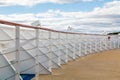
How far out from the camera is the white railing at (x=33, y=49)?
17.6ft

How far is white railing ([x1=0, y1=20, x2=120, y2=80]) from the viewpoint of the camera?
5.38 metres

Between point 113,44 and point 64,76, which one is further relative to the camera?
point 113,44

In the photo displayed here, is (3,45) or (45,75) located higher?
(3,45)

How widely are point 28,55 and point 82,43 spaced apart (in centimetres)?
869

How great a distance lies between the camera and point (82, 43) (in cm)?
1689

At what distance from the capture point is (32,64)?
8383 mm

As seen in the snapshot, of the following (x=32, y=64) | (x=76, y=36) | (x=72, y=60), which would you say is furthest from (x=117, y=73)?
(x=76, y=36)

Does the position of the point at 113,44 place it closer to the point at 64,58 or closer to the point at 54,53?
the point at 64,58

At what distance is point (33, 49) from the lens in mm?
8953

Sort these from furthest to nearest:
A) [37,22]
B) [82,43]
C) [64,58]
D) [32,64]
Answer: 1. [82,43]
2. [64,58]
3. [37,22]
4. [32,64]

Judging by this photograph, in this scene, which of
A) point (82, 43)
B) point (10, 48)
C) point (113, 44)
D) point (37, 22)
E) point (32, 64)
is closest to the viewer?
point (10, 48)

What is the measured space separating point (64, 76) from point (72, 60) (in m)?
4.72

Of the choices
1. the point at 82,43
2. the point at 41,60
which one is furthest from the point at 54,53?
the point at 82,43

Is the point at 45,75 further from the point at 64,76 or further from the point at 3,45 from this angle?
the point at 3,45
